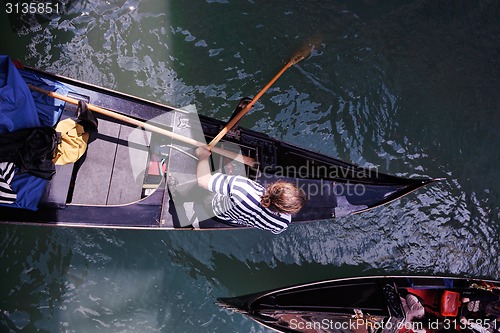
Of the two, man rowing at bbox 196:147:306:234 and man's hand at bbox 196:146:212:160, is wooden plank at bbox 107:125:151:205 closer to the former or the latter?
man's hand at bbox 196:146:212:160

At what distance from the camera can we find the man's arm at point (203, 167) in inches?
84.6

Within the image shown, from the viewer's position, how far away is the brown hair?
1.65 m

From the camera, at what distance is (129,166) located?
2.45 metres

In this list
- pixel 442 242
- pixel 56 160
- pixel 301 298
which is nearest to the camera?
pixel 56 160

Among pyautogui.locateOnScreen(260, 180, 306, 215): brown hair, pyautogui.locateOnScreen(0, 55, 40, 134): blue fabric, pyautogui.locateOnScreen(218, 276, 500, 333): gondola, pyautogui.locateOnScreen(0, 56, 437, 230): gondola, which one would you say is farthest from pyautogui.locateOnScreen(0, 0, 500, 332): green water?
pyautogui.locateOnScreen(260, 180, 306, 215): brown hair

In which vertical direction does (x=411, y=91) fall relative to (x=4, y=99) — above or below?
above

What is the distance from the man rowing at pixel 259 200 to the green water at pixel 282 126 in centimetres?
110

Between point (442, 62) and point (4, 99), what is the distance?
3.00m

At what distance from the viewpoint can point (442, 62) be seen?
3.28m

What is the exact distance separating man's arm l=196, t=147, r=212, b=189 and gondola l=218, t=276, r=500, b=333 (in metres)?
0.83

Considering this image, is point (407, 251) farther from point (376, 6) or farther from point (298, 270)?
point (376, 6)

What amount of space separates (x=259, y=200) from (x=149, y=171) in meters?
0.94

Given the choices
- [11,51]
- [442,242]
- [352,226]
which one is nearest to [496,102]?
[442,242]

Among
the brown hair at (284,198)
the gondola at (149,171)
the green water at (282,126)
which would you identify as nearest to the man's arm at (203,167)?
the gondola at (149,171)
